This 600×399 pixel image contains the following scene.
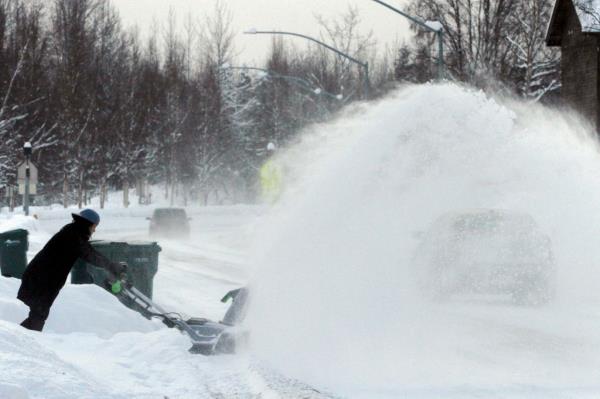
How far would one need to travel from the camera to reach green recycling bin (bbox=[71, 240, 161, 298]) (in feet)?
40.9

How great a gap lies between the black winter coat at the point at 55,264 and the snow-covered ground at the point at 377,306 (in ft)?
1.39

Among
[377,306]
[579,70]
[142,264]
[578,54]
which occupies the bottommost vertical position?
[377,306]

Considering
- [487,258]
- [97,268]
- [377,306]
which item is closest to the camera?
[377,306]

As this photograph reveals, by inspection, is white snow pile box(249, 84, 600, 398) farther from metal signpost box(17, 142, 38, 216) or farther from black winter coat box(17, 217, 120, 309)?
metal signpost box(17, 142, 38, 216)

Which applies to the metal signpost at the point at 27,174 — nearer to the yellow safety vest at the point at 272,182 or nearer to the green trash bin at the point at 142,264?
the yellow safety vest at the point at 272,182

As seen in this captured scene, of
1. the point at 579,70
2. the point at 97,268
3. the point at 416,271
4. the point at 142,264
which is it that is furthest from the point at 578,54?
the point at 97,268

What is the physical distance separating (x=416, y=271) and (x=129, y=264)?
4.22m

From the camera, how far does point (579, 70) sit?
37.8 m

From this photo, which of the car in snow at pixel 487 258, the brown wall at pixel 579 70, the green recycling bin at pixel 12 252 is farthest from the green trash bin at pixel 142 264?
the brown wall at pixel 579 70

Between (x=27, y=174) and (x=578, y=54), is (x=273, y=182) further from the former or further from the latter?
(x=578, y=54)

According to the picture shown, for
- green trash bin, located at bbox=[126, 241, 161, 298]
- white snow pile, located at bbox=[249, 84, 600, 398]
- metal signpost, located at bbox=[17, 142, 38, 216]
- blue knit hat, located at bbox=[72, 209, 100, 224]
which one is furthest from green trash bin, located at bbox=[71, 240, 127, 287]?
metal signpost, located at bbox=[17, 142, 38, 216]

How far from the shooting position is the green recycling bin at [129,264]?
12453mm

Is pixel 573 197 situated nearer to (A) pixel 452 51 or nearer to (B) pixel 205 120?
(A) pixel 452 51

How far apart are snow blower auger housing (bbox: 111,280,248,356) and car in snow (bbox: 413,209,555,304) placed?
437cm
